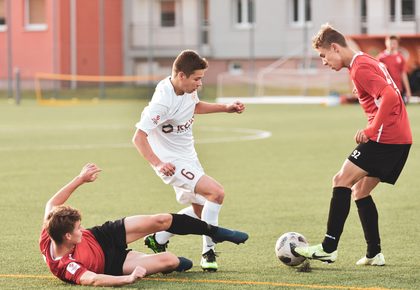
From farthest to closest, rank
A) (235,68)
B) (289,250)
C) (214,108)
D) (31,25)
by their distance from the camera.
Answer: (235,68) < (31,25) < (214,108) < (289,250)

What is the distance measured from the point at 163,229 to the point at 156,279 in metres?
0.37

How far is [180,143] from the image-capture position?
856 centimetres

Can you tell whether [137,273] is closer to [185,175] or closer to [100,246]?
[100,246]

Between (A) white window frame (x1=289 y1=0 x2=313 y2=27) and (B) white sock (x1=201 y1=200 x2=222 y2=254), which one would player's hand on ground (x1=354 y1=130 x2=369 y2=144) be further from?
(A) white window frame (x1=289 y1=0 x2=313 y2=27)

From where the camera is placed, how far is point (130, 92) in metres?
48.0

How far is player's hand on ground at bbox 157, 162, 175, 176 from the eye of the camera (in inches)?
322

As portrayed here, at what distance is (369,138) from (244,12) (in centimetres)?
4690

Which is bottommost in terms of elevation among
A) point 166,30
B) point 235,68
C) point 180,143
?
point 235,68

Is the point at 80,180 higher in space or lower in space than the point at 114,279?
higher

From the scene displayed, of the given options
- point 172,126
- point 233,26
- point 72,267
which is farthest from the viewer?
point 233,26

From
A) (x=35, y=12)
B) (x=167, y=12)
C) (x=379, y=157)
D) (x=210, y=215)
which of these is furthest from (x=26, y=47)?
(x=379, y=157)

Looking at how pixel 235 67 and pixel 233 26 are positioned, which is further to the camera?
pixel 233 26

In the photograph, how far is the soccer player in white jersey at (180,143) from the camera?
8.27m

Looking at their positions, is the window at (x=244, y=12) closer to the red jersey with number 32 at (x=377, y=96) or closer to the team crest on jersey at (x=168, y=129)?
the team crest on jersey at (x=168, y=129)
